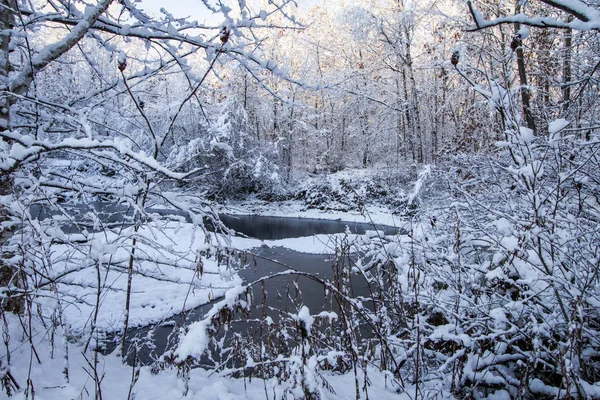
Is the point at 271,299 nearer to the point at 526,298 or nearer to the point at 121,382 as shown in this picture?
the point at 121,382

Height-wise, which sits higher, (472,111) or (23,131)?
(472,111)

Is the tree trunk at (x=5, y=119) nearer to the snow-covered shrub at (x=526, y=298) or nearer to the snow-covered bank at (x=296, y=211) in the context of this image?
the snow-covered shrub at (x=526, y=298)

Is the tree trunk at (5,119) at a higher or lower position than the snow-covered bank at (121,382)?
higher

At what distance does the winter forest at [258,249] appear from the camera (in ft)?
5.70

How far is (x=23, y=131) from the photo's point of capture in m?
3.54

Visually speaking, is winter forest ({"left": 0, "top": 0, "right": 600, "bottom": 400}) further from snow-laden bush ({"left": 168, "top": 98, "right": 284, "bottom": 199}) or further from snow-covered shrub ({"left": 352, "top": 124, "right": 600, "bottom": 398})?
snow-laden bush ({"left": 168, "top": 98, "right": 284, "bottom": 199})

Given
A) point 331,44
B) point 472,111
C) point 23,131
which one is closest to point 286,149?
point 331,44

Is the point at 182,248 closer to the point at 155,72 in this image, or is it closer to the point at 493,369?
the point at 155,72

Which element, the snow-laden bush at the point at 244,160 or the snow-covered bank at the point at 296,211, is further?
the snow-laden bush at the point at 244,160

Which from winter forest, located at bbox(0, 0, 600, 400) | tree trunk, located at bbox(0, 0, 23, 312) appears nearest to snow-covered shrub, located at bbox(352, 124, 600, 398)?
winter forest, located at bbox(0, 0, 600, 400)

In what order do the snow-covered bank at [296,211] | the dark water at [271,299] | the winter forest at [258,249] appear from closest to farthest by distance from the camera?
the winter forest at [258,249] → the dark water at [271,299] → the snow-covered bank at [296,211]

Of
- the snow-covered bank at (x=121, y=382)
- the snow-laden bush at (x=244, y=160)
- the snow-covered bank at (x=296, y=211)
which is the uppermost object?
the snow-laden bush at (x=244, y=160)

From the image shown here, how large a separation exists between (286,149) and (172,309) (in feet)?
54.3

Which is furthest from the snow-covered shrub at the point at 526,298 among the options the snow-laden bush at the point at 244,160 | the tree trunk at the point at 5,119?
the snow-laden bush at the point at 244,160
